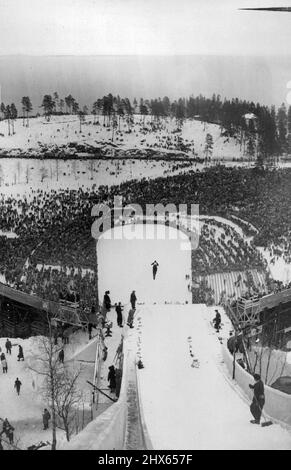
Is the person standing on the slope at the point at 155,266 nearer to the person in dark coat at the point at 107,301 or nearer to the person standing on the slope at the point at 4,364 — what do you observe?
the person in dark coat at the point at 107,301

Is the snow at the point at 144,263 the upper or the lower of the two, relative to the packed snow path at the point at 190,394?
upper

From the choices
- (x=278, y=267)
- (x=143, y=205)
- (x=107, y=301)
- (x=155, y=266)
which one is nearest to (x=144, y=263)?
(x=155, y=266)

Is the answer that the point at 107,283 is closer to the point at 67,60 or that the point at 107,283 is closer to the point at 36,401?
the point at 36,401

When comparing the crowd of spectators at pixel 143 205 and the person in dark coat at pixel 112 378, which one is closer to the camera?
the person in dark coat at pixel 112 378

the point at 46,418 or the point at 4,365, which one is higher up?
the point at 4,365

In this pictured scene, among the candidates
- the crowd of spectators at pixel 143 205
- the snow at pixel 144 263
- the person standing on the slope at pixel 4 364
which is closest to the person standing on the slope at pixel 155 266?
the snow at pixel 144 263

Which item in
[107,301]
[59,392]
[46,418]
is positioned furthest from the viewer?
[107,301]

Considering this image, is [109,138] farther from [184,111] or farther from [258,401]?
[258,401]
